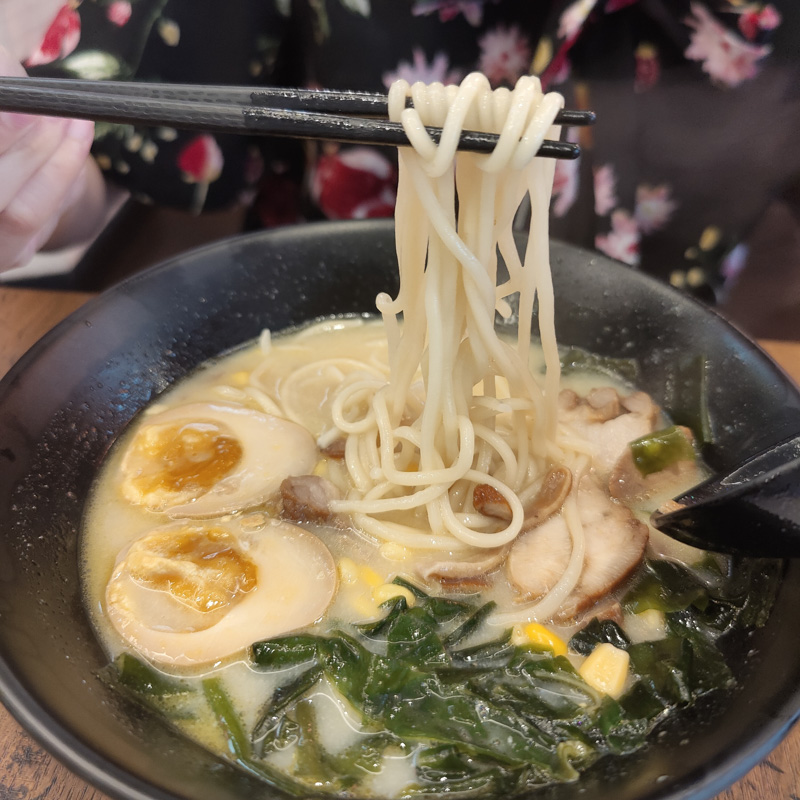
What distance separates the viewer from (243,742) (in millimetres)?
1143

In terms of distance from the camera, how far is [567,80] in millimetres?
2418

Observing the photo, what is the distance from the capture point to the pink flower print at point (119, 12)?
226 cm

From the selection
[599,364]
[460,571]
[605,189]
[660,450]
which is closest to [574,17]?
[605,189]

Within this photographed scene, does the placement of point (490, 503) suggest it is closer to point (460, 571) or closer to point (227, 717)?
point (460, 571)

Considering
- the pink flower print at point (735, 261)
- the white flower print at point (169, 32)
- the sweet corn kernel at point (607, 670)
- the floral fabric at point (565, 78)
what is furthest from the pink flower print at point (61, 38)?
the pink flower print at point (735, 261)

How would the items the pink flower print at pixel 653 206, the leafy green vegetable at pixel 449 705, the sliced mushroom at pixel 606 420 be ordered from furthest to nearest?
the pink flower print at pixel 653 206
the sliced mushroom at pixel 606 420
the leafy green vegetable at pixel 449 705

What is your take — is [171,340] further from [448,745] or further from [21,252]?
[448,745]

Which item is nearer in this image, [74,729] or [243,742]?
[74,729]

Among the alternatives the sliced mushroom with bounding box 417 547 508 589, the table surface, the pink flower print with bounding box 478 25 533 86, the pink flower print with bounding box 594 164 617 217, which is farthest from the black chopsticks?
the pink flower print with bounding box 594 164 617 217

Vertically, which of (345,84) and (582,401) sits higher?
(345,84)

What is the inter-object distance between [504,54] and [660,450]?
1671 mm

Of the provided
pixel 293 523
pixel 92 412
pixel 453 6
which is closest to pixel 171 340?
pixel 92 412

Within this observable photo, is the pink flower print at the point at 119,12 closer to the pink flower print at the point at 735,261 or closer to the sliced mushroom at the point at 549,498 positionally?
the sliced mushroom at the point at 549,498

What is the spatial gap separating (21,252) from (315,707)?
144 cm
